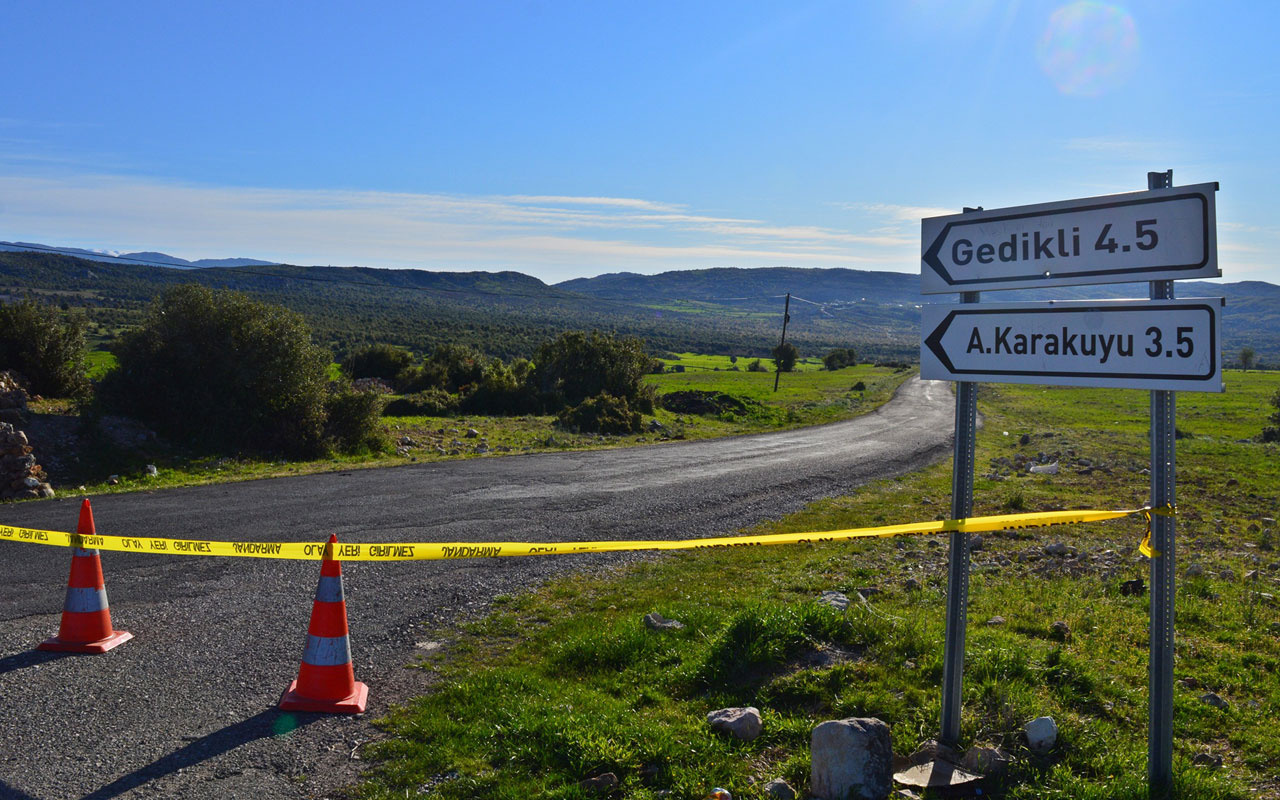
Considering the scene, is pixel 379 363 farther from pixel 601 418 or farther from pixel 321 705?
pixel 321 705

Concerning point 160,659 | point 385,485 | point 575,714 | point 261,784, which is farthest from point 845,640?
point 385,485

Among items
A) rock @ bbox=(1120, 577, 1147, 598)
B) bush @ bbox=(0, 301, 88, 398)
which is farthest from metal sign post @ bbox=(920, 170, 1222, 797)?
bush @ bbox=(0, 301, 88, 398)

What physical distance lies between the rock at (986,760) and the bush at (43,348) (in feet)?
60.5

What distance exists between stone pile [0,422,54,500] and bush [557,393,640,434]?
14.7 m

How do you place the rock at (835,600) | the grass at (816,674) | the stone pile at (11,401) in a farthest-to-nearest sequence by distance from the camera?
→ the stone pile at (11,401), the rock at (835,600), the grass at (816,674)

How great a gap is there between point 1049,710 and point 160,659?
5.93 m

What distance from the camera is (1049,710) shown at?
4.51m

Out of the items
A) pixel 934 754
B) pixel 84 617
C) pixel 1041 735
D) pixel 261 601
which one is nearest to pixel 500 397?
pixel 261 601

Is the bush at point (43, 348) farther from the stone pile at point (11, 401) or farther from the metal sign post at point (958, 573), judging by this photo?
the metal sign post at point (958, 573)

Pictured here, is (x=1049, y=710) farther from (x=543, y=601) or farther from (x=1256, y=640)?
(x=543, y=601)

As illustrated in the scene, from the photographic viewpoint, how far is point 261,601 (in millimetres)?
7211

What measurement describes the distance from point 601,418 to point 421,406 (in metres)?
7.00

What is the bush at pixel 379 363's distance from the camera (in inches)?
1427

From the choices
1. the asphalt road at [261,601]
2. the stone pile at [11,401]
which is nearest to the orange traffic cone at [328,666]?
the asphalt road at [261,601]
